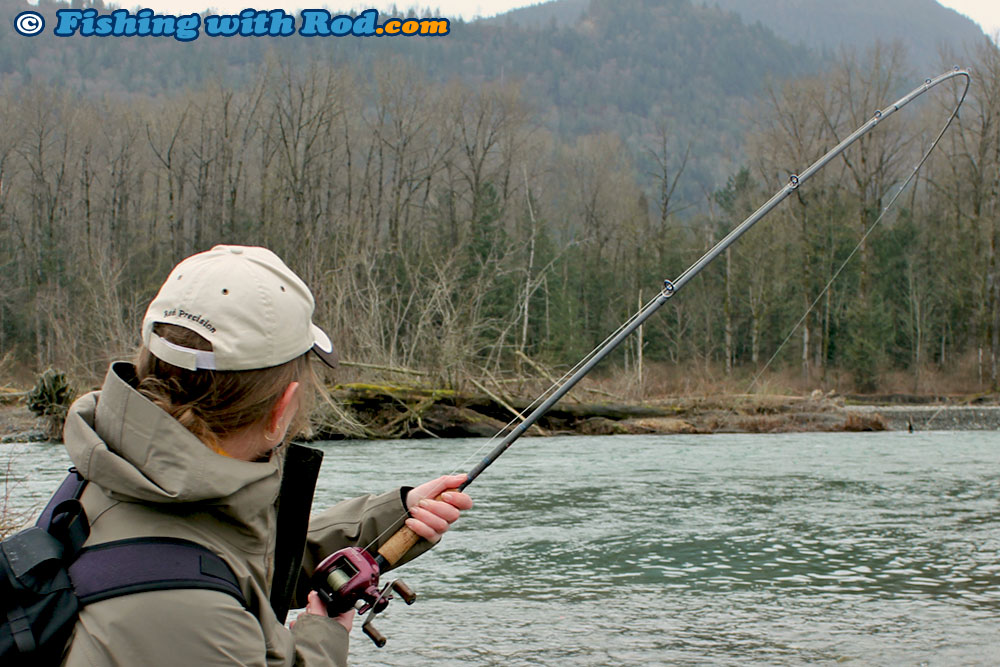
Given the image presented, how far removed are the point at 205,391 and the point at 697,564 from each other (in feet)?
21.8

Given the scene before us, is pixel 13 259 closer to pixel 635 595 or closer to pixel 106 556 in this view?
pixel 635 595

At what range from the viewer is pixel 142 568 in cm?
132

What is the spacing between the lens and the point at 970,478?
12.9 m

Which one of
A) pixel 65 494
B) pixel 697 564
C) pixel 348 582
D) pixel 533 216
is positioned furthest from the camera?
pixel 533 216

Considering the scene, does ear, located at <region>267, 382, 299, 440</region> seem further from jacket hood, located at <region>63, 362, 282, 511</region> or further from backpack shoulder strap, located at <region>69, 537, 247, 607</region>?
backpack shoulder strap, located at <region>69, 537, 247, 607</region>

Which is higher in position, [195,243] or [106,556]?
[195,243]

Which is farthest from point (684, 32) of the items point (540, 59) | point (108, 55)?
point (108, 55)

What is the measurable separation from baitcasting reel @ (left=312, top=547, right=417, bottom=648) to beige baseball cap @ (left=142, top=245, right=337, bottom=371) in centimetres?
52

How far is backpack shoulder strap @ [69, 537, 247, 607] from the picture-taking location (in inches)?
51.4

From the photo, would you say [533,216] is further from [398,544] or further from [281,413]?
[281,413]

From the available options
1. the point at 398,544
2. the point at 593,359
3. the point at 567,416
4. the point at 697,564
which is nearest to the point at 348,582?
the point at 398,544

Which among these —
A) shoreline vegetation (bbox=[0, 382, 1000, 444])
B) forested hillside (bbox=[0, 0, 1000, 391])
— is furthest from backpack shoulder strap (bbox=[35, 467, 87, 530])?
forested hillside (bbox=[0, 0, 1000, 391])

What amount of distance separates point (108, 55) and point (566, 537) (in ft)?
365

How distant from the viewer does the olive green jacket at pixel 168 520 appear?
1.29 meters
